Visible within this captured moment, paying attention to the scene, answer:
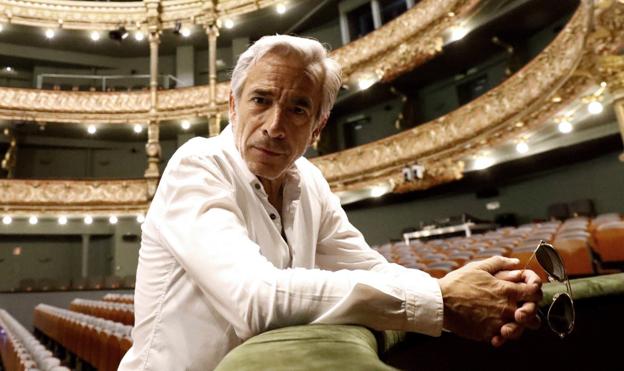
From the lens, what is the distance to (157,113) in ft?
37.6

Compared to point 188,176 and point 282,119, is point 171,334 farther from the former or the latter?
point 282,119

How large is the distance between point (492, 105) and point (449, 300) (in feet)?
24.6

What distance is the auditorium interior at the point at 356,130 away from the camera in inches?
195

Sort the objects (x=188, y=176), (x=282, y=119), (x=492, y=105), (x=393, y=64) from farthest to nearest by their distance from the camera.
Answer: (x=393, y=64) < (x=492, y=105) < (x=282, y=119) < (x=188, y=176)

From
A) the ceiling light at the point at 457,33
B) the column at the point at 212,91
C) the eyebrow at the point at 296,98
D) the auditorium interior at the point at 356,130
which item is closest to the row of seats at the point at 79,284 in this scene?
the auditorium interior at the point at 356,130

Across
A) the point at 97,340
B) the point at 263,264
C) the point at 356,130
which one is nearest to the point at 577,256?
the point at 263,264

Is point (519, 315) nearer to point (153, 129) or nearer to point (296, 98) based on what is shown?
point (296, 98)

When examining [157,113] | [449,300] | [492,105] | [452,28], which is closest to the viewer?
[449,300]

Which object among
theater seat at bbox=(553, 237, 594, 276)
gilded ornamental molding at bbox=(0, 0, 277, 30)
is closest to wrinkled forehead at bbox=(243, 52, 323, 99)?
theater seat at bbox=(553, 237, 594, 276)

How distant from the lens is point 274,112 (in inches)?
36.5

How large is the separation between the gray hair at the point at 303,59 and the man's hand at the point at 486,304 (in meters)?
0.50

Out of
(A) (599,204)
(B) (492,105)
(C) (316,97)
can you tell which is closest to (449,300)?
(C) (316,97)

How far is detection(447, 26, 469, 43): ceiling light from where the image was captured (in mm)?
8438

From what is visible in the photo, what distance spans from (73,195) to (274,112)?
11.2 meters
